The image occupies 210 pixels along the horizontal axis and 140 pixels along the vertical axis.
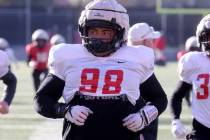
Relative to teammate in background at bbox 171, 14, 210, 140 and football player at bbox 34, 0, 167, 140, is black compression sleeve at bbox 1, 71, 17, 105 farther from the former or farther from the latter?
football player at bbox 34, 0, 167, 140

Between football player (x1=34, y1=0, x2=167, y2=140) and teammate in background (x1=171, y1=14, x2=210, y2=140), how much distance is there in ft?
3.18

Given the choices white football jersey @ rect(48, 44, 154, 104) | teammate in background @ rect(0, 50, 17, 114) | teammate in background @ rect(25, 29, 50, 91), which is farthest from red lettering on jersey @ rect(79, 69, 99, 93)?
teammate in background @ rect(25, 29, 50, 91)

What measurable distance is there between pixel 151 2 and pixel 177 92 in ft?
108

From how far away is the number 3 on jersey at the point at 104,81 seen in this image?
409cm

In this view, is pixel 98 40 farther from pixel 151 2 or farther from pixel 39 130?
pixel 151 2

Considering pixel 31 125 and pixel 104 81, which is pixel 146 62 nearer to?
pixel 104 81

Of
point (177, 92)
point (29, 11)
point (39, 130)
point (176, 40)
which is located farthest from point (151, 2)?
point (177, 92)

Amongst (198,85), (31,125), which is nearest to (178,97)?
(198,85)

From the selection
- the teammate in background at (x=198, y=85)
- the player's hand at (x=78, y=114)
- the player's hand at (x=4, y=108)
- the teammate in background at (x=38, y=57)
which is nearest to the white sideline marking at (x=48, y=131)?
the player's hand at (x=4, y=108)

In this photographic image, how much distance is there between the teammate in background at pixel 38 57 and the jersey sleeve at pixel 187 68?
950 centimetres

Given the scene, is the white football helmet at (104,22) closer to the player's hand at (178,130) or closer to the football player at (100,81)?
the football player at (100,81)

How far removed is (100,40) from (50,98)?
0.44 metres

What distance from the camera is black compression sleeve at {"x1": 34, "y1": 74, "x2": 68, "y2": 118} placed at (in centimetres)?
411

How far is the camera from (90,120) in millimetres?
4070
